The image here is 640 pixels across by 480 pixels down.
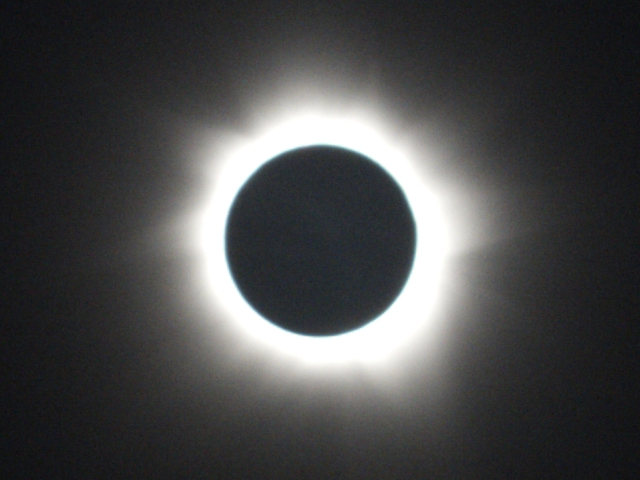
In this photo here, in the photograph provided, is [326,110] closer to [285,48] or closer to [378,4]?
[285,48]

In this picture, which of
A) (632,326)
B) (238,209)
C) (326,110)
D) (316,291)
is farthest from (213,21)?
(632,326)

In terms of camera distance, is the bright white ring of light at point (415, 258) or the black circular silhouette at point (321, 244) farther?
the bright white ring of light at point (415, 258)

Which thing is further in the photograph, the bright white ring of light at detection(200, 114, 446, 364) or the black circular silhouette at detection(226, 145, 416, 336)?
the bright white ring of light at detection(200, 114, 446, 364)

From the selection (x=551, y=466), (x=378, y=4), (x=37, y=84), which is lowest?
(x=551, y=466)
